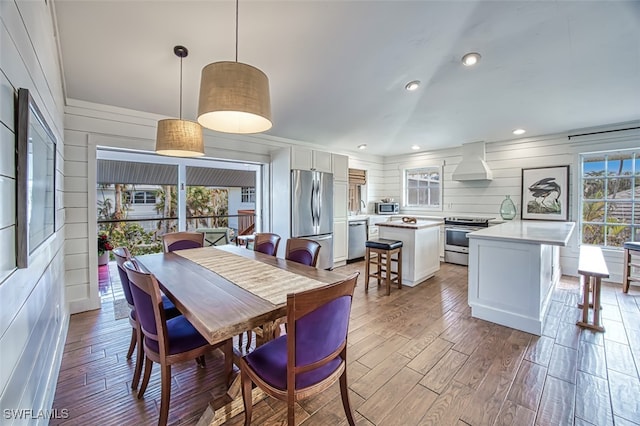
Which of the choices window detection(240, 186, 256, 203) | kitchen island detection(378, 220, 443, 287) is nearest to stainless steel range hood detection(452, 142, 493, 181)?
kitchen island detection(378, 220, 443, 287)

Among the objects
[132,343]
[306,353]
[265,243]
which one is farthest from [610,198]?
[132,343]

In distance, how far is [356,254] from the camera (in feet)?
18.5

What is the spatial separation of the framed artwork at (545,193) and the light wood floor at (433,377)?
2.02 m

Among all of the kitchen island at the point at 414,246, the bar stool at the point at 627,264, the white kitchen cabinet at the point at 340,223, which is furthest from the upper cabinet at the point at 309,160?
the bar stool at the point at 627,264

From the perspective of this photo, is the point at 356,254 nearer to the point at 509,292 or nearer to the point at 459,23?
the point at 509,292

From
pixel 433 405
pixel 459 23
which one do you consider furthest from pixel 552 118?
pixel 433 405

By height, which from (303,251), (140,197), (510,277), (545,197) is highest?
(545,197)

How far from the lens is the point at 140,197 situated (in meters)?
4.41

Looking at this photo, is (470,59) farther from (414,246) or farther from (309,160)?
(309,160)

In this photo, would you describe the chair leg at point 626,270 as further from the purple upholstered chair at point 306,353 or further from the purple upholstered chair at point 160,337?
the purple upholstered chair at point 160,337

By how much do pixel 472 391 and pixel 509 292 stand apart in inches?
53.8

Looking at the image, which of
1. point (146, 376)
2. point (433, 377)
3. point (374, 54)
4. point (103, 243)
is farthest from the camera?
point (103, 243)

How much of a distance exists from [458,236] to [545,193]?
1.57 metres

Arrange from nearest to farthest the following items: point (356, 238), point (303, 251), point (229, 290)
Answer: point (229, 290) → point (303, 251) → point (356, 238)
